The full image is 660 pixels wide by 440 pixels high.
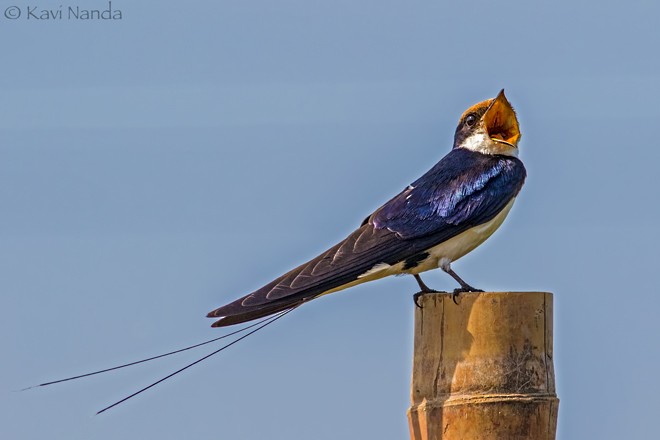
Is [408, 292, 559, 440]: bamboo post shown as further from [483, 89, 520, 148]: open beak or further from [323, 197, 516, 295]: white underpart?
[483, 89, 520, 148]: open beak

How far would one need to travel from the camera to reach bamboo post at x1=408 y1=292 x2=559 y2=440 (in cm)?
494

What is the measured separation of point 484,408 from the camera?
494cm

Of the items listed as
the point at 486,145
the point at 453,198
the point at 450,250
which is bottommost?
the point at 450,250

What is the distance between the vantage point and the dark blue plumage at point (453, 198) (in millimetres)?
6703

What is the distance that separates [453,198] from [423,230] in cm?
32

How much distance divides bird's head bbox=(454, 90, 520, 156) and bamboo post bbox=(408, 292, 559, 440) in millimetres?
2482

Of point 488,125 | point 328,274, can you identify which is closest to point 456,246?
point 328,274

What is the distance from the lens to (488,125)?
757 cm

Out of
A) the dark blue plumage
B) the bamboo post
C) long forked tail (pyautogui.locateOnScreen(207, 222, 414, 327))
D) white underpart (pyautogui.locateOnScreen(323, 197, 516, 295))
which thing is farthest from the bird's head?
the bamboo post

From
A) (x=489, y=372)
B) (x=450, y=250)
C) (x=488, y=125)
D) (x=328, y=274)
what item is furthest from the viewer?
(x=488, y=125)

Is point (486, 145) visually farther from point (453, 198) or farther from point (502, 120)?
point (453, 198)

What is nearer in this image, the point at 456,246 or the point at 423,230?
the point at 423,230

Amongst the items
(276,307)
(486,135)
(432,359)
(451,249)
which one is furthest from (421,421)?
(486,135)

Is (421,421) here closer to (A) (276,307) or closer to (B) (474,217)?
(A) (276,307)
